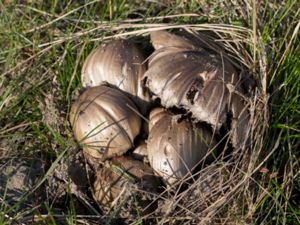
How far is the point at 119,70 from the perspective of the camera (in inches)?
91.0

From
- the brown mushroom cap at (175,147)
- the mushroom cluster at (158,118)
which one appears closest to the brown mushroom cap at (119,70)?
the mushroom cluster at (158,118)

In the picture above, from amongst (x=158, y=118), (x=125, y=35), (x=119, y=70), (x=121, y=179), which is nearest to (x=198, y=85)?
(x=158, y=118)

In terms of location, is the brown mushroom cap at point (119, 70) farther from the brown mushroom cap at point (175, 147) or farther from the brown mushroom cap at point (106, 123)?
the brown mushroom cap at point (175, 147)

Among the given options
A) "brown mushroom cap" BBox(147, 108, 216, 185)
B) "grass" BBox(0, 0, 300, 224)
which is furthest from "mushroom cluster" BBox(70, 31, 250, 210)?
"grass" BBox(0, 0, 300, 224)

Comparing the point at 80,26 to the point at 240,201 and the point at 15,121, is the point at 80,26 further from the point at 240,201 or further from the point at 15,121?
the point at 240,201

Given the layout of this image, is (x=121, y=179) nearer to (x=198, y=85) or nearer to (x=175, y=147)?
(x=175, y=147)

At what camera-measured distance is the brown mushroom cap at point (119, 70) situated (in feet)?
7.59

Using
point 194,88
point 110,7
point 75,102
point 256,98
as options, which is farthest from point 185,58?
point 110,7

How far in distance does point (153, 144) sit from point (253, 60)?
0.62 m

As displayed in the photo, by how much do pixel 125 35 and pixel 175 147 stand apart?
74cm

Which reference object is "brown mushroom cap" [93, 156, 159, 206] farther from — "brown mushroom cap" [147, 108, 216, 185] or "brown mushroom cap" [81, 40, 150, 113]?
"brown mushroom cap" [81, 40, 150, 113]

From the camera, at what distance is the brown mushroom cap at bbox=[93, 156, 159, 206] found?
2160 mm

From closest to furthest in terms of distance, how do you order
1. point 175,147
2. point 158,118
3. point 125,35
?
point 175,147
point 158,118
point 125,35

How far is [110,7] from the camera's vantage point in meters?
2.82
